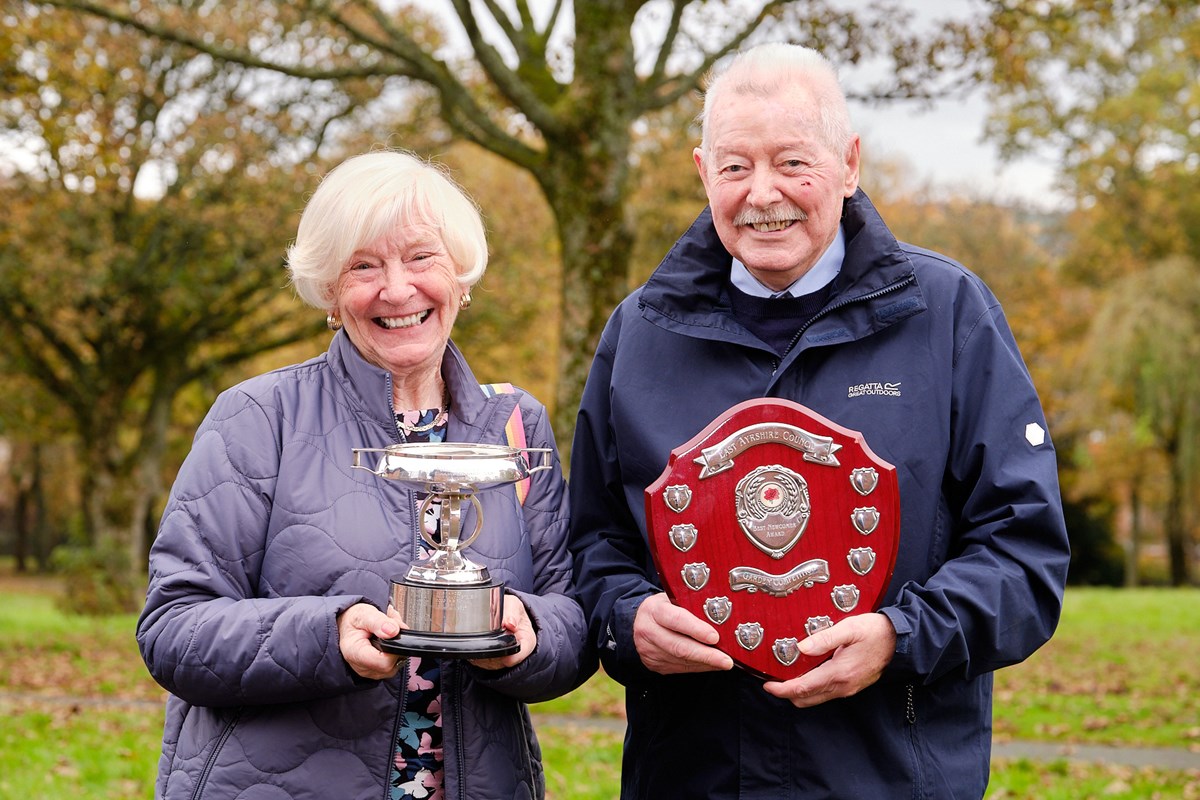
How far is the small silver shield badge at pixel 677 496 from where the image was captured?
8.80 feet

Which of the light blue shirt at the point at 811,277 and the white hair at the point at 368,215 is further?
the light blue shirt at the point at 811,277

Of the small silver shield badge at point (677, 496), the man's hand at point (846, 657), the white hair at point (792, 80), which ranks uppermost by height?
the white hair at point (792, 80)

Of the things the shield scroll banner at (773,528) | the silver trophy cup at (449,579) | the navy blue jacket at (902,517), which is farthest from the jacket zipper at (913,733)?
the silver trophy cup at (449,579)

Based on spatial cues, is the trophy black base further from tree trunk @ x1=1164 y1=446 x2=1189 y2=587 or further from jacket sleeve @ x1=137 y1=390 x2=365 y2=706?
tree trunk @ x1=1164 y1=446 x2=1189 y2=587

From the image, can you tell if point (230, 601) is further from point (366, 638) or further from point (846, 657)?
point (846, 657)

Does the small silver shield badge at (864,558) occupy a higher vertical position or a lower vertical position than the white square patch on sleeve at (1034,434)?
lower

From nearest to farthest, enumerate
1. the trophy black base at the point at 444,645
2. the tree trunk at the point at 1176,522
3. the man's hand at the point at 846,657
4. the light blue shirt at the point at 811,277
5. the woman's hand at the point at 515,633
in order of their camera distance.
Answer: the trophy black base at the point at 444,645, the man's hand at the point at 846,657, the woman's hand at the point at 515,633, the light blue shirt at the point at 811,277, the tree trunk at the point at 1176,522

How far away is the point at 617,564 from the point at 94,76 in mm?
10253

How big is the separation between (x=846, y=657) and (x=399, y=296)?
4.22 feet

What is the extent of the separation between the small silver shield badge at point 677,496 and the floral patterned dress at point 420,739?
558mm

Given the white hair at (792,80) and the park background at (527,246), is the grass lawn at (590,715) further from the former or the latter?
the white hair at (792,80)

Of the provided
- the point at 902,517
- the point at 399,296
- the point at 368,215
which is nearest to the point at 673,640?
the point at 902,517

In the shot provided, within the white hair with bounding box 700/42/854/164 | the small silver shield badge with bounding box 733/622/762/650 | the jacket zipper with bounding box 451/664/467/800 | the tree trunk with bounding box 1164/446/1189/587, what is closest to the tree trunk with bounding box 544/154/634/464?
the white hair with bounding box 700/42/854/164

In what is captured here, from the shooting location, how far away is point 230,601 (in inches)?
103
